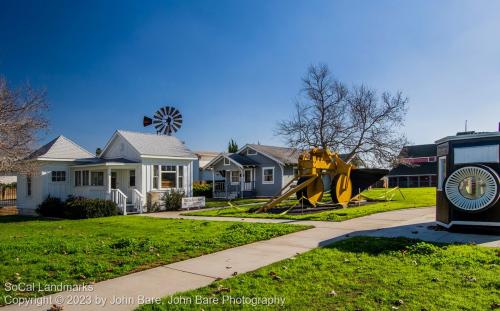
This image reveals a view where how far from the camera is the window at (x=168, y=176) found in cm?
2398

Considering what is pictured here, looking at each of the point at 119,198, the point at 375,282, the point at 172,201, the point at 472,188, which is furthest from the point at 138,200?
the point at 375,282

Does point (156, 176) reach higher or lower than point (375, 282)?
higher

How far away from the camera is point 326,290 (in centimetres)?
544

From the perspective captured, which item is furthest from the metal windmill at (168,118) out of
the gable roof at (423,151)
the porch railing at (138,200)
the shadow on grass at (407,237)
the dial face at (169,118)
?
the gable roof at (423,151)

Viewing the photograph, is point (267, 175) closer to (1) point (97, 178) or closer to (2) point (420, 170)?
(1) point (97, 178)

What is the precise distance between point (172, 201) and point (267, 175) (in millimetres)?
12883

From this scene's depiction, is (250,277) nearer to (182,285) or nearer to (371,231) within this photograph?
(182,285)

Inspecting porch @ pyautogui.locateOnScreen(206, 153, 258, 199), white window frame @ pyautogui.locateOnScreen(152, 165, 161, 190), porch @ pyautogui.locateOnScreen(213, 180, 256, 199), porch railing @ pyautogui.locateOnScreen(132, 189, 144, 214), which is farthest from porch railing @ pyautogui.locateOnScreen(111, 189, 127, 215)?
porch @ pyautogui.locateOnScreen(206, 153, 258, 199)

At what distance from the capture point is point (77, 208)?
19.2 meters

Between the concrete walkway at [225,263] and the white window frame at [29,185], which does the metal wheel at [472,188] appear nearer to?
the concrete walkway at [225,263]

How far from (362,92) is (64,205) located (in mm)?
25535

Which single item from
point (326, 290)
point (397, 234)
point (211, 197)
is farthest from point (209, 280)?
point (211, 197)

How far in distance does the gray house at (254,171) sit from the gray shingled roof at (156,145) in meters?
7.61

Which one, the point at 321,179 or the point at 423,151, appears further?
the point at 423,151
